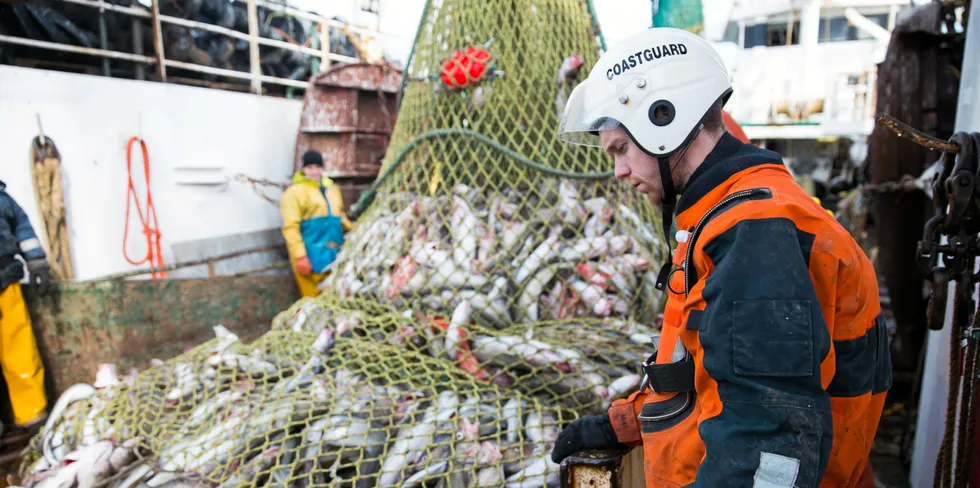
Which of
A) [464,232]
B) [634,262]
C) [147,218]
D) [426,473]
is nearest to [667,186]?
[426,473]

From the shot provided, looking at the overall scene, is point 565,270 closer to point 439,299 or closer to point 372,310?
point 439,299

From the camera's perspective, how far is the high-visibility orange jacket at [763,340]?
1.09 m

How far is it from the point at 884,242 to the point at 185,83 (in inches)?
305

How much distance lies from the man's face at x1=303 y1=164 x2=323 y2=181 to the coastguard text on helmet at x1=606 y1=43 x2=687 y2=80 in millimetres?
4967

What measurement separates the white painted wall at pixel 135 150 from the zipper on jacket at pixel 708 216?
6476mm

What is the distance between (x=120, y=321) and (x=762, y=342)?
18.1 feet

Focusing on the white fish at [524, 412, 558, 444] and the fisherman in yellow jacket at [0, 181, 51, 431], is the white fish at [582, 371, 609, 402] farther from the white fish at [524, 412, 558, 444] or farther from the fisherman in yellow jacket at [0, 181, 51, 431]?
the fisherman in yellow jacket at [0, 181, 51, 431]

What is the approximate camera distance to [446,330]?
3.19 meters

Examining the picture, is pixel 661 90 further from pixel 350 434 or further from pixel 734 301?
pixel 350 434

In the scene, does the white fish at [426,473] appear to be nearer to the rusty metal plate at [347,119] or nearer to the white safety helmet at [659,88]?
the white safety helmet at [659,88]

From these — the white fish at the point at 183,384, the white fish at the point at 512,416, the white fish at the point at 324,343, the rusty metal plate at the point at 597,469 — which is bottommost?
the white fish at the point at 183,384

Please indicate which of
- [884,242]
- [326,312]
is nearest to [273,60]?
[326,312]

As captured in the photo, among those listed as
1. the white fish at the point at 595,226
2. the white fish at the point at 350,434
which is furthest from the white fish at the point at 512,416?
the white fish at the point at 595,226

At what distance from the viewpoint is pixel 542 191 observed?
12.6 ft
